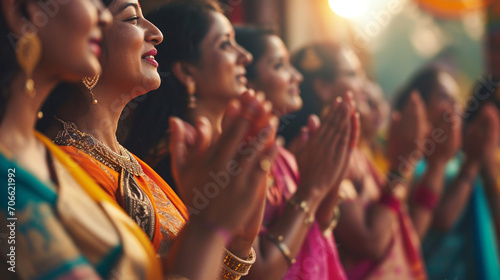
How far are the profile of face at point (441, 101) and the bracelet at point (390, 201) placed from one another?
0.61 meters

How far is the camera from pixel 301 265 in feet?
3.49

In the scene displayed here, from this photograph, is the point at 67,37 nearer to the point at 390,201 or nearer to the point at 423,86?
the point at 390,201

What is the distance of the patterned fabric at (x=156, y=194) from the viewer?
26.0 inches

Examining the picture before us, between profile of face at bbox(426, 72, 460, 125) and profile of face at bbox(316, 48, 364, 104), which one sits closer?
profile of face at bbox(316, 48, 364, 104)

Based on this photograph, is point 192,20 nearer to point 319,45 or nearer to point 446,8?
point 319,45

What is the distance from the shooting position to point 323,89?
1.44m

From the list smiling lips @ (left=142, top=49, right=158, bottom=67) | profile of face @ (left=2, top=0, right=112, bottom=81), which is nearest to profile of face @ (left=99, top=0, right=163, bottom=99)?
smiling lips @ (left=142, top=49, right=158, bottom=67)

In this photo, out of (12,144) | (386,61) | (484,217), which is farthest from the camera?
(386,61)

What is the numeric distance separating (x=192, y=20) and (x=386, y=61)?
1.95 meters

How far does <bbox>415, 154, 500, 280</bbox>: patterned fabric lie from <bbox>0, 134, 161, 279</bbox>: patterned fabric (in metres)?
1.55

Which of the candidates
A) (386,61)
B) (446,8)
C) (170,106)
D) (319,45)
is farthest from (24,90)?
(446,8)

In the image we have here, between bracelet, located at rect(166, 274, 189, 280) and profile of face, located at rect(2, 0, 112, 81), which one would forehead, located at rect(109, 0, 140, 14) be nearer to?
profile of face, located at rect(2, 0, 112, 81)

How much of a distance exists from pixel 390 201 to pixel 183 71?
0.69m

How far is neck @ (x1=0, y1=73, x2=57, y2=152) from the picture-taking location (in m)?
0.51
